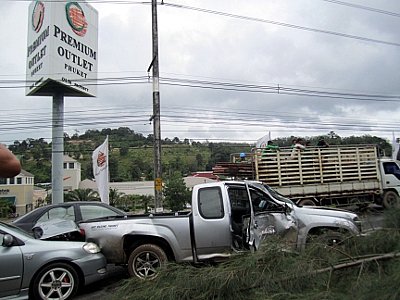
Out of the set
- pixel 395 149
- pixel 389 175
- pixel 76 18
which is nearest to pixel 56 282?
pixel 389 175

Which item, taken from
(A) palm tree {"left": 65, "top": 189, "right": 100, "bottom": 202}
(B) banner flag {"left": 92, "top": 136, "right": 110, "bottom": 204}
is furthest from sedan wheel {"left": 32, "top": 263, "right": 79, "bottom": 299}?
(A) palm tree {"left": 65, "top": 189, "right": 100, "bottom": 202}

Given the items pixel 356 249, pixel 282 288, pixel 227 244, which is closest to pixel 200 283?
pixel 282 288

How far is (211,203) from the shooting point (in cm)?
735

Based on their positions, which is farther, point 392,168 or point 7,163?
point 392,168

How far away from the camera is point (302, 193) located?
51.7 feet

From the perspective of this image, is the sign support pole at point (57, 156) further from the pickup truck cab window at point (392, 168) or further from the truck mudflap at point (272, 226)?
the truck mudflap at point (272, 226)

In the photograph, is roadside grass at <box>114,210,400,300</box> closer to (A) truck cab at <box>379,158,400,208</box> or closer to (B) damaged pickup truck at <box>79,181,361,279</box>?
(B) damaged pickup truck at <box>79,181,361,279</box>

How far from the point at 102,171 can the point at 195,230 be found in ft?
38.3

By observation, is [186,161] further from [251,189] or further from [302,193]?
[251,189]

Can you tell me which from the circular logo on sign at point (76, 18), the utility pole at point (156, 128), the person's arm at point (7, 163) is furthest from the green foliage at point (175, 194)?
the person's arm at point (7, 163)

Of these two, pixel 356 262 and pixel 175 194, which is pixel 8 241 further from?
pixel 175 194

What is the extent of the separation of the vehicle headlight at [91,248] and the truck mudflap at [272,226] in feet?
8.59

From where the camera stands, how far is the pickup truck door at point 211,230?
7.02m

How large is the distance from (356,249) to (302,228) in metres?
2.64
